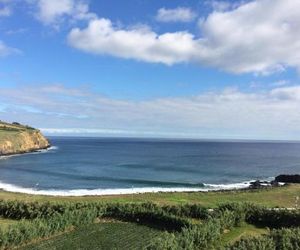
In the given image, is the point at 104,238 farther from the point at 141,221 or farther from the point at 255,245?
the point at 255,245

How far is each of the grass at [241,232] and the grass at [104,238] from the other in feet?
24.2

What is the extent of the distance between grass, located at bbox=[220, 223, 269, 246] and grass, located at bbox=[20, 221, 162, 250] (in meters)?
7.37

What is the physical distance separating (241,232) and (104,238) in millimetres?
15431

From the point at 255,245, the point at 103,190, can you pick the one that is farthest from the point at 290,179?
the point at 255,245

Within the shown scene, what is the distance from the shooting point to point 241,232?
160 feet

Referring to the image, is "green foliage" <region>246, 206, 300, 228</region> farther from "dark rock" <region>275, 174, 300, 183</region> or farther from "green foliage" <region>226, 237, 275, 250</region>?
"dark rock" <region>275, 174, 300, 183</region>

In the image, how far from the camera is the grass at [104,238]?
42.2 meters

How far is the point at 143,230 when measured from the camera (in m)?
49.0

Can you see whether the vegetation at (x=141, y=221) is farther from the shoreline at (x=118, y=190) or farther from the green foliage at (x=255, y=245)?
the shoreline at (x=118, y=190)

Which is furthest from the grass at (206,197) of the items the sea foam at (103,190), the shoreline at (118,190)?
the sea foam at (103,190)

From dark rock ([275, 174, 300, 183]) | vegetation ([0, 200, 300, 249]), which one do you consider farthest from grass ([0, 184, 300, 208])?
dark rock ([275, 174, 300, 183])

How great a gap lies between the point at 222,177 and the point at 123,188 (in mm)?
32064

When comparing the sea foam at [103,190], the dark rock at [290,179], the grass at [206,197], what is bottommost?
the sea foam at [103,190]

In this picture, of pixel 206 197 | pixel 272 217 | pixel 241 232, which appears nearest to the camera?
pixel 241 232
